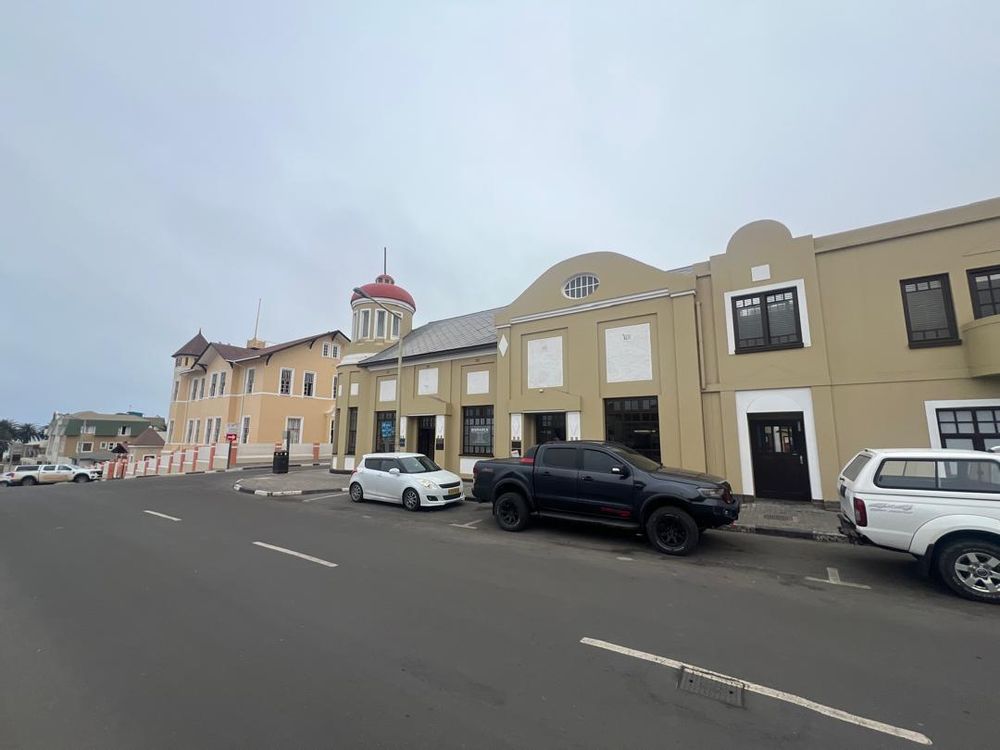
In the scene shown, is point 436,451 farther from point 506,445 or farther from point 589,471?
point 589,471

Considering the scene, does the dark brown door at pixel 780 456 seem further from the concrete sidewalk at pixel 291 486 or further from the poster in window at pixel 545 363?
the concrete sidewalk at pixel 291 486

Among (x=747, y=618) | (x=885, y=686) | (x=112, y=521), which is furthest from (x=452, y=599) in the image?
(x=112, y=521)

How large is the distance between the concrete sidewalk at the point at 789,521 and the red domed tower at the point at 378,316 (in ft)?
60.9

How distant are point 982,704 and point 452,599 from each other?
471 cm

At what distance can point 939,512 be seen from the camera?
18.7 feet

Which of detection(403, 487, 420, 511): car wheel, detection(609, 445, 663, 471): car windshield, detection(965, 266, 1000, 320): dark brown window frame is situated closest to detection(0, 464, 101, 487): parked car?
detection(403, 487, 420, 511): car wheel

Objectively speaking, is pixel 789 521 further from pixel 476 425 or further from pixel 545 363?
pixel 476 425

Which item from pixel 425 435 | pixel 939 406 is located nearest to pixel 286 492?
pixel 425 435

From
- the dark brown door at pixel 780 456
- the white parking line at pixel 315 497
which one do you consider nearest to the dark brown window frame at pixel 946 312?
the dark brown door at pixel 780 456

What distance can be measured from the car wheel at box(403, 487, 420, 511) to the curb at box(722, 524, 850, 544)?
7786 millimetres

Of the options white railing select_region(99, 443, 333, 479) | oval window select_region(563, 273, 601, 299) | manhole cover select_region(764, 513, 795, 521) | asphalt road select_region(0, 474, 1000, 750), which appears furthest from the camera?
white railing select_region(99, 443, 333, 479)

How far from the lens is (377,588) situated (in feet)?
18.5

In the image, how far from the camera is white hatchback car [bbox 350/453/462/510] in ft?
40.0

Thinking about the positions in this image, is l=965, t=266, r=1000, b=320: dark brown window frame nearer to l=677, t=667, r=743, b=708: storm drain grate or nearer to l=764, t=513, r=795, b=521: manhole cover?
l=764, t=513, r=795, b=521: manhole cover
